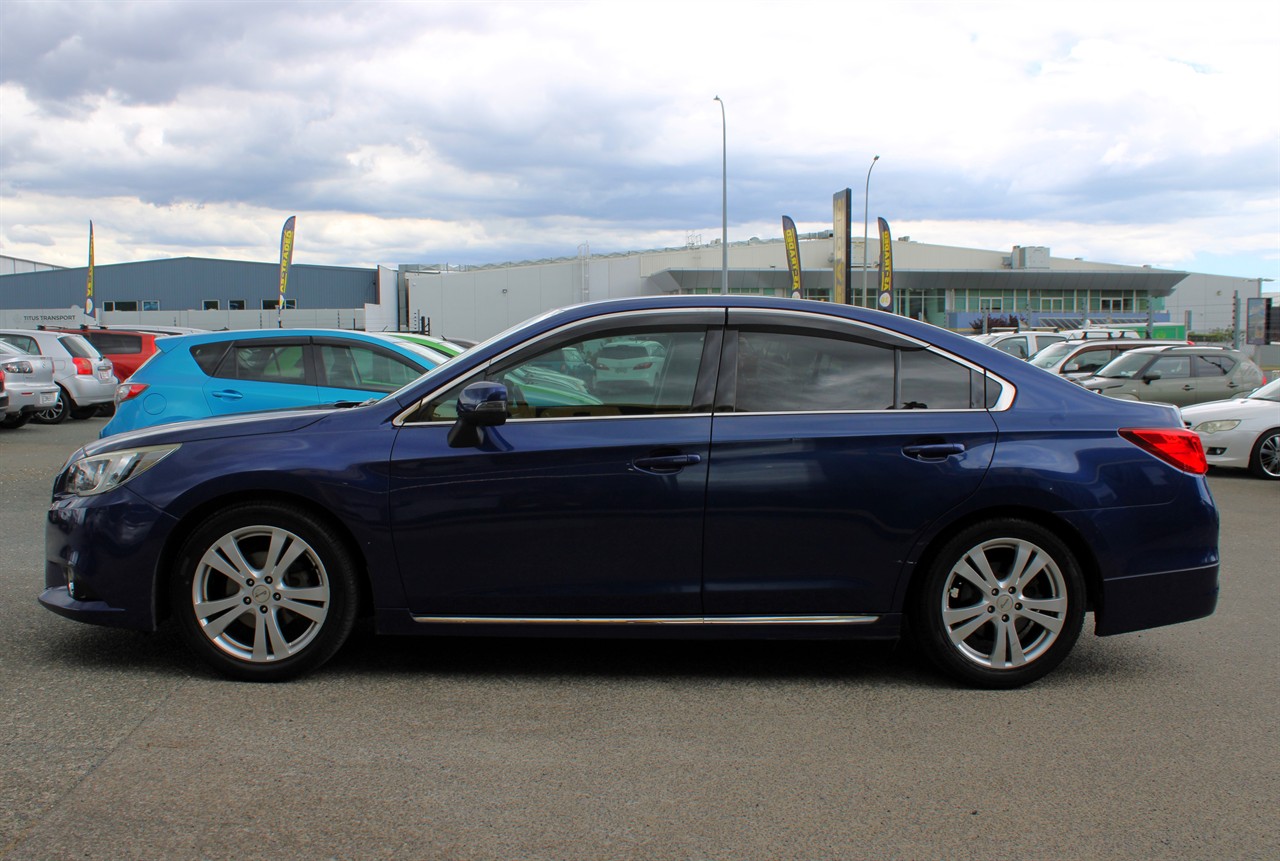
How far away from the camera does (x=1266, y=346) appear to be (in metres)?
28.6

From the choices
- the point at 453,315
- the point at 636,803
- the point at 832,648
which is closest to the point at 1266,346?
the point at 832,648

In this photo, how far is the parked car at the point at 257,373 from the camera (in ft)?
28.3

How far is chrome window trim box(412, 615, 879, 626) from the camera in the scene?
4.36m

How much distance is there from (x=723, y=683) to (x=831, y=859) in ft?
5.17

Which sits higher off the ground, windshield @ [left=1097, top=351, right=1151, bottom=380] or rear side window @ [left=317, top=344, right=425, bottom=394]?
windshield @ [left=1097, top=351, right=1151, bottom=380]

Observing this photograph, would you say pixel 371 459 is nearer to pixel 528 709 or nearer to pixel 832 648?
pixel 528 709

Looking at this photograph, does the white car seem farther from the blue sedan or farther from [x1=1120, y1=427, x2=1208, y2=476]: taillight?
[x1=1120, y1=427, x2=1208, y2=476]: taillight

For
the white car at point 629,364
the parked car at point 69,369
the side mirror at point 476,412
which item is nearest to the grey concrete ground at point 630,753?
the side mirror at point 476,412

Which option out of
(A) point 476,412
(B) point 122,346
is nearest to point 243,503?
(A) point 476,412

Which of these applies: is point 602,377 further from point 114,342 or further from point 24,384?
point 114,342

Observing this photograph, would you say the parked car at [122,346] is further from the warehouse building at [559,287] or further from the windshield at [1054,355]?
the warehouse building at [559,287]

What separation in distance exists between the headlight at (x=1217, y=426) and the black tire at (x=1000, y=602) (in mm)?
9283

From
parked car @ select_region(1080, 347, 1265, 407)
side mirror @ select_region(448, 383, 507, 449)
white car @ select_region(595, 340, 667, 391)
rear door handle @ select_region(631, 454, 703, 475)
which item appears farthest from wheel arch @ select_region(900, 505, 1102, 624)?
parked car @ select_region(1080, 347, 1265, 407)

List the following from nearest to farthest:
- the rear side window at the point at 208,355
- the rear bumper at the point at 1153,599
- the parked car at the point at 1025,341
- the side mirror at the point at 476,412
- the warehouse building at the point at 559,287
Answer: the side mirror at the point at 476,412 < the rear bumper at the point at 1153,599 < the rear side window at the point at 208,355 < the parked car at the point at 1025,341 < the warehouse building at the point at 559,287
